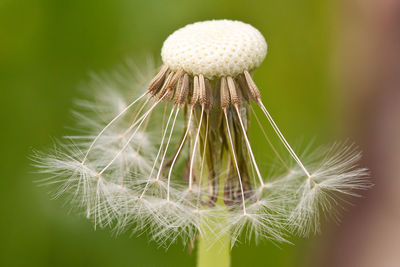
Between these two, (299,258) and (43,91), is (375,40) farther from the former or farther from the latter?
(43,91)

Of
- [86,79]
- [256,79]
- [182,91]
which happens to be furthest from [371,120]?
[182,91]

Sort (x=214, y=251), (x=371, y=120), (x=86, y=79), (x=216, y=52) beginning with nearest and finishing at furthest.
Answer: (x=216, y=52) < (x=214, y=251) < (x=86, y=79) < (x=371, y=120)

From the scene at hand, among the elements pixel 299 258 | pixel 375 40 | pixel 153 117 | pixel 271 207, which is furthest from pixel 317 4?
pixel 271 207

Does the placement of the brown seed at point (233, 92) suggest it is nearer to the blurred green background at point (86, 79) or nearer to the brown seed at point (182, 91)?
the brown seed at point (182, 91)

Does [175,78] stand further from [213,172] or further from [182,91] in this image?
[213,172]

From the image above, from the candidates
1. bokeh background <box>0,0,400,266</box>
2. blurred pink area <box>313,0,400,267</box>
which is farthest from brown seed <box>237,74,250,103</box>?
blurred pink area <box>313,0,400,267</box>

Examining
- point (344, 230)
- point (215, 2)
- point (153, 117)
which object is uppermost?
point (215, 2)
